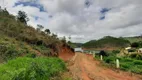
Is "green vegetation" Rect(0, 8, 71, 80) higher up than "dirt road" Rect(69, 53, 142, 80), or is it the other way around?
"green vegetation" Rect(0, 8, 71, 80)

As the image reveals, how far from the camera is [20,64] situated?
11.7m

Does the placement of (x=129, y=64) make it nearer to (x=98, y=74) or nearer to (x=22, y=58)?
(x=98, y=74)

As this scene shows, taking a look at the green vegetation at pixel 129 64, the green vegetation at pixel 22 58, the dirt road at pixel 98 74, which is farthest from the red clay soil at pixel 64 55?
the dirt road at pixel 98 74

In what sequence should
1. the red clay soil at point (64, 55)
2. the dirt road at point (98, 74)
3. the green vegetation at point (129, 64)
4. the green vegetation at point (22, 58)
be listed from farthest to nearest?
the red clay soil at point (64, 55)
the green vegetation at point (129, 64)
the dirt road at point (98, 74)
the green vegetation at point (22, 58)

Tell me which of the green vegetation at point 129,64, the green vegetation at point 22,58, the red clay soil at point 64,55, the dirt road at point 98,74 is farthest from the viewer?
the red clay soil at point 64,55

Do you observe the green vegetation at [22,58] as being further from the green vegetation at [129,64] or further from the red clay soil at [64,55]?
the green vegetation at [129,64]

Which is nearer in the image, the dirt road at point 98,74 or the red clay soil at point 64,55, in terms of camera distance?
the dirt road at point 98,74

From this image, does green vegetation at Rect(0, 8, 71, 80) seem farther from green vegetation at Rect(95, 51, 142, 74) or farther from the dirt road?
green vegetation at Rect(95, 51, 142, 74)

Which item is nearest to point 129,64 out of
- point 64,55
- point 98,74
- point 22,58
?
point 98,74

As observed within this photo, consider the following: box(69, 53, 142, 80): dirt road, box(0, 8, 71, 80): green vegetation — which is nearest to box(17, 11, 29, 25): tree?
box(0, 8, 71, 80): green vegetation

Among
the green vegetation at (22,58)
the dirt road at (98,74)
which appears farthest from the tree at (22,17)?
the dirt road at (98,74)

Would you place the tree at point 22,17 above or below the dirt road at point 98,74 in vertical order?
above

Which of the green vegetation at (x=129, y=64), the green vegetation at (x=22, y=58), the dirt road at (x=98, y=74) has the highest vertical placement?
the green vegetation at (x=22, y=58)

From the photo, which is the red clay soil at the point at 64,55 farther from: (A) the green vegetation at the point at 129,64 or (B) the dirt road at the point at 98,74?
(B) the dirt road at the point at 98,74
